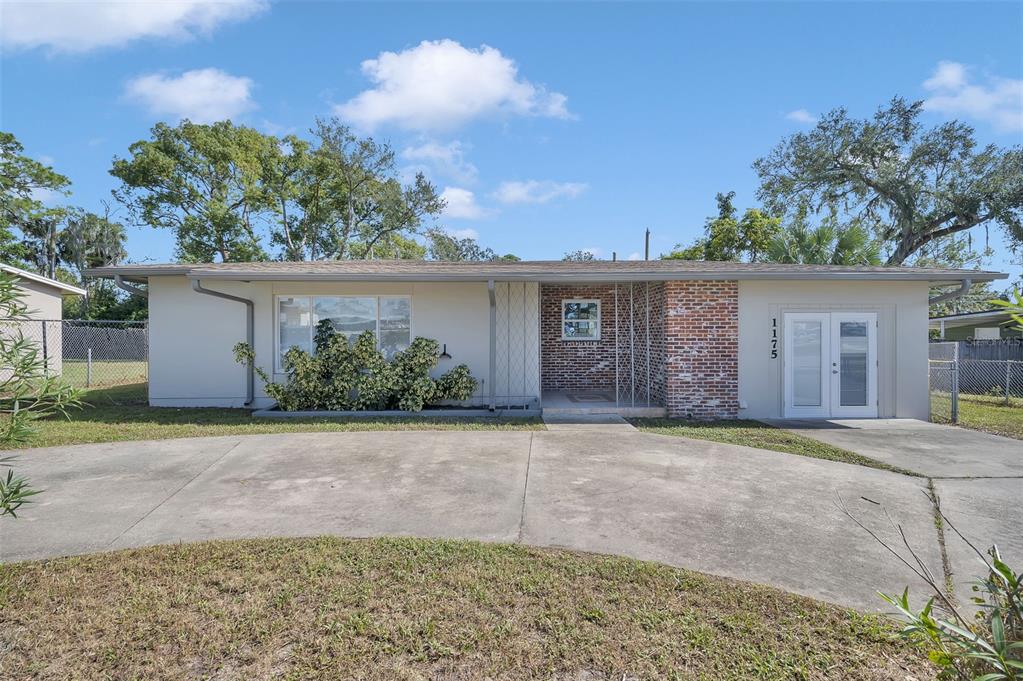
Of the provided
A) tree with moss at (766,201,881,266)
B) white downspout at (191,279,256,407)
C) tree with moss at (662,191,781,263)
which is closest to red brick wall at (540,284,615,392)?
white downspout at (191,279,256,407)

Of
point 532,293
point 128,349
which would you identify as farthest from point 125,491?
point 128,349

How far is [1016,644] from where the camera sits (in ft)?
4.74

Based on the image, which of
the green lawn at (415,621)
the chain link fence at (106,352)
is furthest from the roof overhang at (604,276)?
the chain link fence at (106,352)

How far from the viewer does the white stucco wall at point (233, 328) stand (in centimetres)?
990

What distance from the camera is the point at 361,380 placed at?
361 inches

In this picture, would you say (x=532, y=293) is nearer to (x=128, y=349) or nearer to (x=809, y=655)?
(x=809, y=655)

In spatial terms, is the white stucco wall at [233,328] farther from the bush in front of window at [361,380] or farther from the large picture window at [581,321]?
the large picture window at [581,321]

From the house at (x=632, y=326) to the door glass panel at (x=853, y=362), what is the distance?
18mm

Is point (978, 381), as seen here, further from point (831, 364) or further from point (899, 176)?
point (899, 176)

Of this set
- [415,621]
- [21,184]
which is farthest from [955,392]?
[21,184]

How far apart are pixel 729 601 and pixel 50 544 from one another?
15.0ft

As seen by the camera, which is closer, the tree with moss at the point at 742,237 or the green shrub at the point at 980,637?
the green shrub at the point at 980,637

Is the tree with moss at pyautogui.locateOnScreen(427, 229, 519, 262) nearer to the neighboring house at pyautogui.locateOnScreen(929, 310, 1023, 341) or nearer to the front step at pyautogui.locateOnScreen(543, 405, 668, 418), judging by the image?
the front step at pyautogui.locateOnScreen(543, 405, 668, 418)

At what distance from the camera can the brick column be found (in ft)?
29.5
